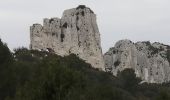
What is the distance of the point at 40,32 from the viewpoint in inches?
4427

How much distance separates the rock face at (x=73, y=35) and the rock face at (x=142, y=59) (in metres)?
9.91

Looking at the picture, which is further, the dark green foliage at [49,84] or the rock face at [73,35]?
the rock face at [73,35]

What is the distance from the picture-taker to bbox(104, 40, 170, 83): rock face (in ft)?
395

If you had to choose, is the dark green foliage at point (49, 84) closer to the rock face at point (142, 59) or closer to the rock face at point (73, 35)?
the rock face at point (73, 35)

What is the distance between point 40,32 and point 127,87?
29048 mm

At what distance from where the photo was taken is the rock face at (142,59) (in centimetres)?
12025

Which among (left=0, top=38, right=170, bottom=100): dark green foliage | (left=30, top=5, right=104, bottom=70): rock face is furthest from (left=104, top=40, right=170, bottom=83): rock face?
(left=0, top=38, right=170, bottom=100): dark green foliage

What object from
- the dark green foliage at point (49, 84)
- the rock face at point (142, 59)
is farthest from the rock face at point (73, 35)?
the dark green foliage at point (49, 84)

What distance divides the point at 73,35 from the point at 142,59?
24.5 m

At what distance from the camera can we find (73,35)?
110000 mm

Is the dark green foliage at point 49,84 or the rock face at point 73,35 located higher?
the rock face at point 73,35

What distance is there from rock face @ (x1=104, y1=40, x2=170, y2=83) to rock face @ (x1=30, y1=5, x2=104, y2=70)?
32.5ft

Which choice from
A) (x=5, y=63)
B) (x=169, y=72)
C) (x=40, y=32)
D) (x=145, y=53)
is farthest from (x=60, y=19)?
(x=5, y=63)

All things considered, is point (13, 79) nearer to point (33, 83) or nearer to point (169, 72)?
point (33, 83)
